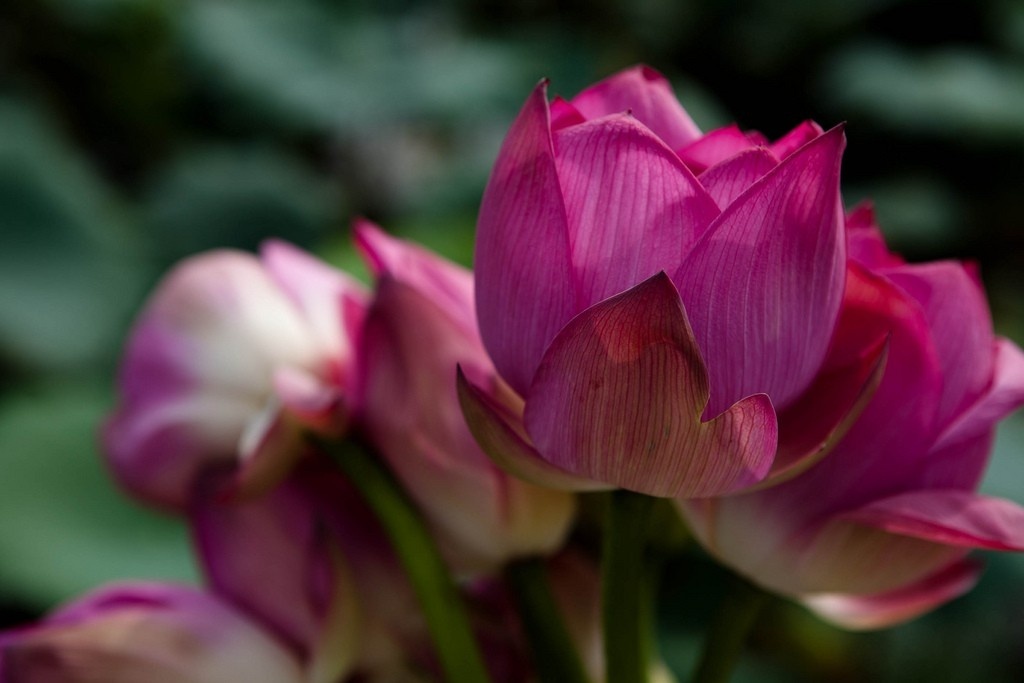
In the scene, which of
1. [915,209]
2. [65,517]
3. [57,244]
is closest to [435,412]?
[65,517]

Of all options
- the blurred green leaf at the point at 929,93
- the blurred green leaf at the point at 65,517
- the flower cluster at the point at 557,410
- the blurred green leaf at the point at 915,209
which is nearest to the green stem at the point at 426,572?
the flower cluster at the point at 557,410

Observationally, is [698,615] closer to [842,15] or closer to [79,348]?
[79,348]

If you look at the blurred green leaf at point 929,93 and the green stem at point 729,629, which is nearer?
the green stem at point 729,629

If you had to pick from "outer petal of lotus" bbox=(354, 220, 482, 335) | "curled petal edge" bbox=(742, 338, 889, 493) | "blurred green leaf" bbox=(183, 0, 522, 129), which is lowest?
"blurred green leaf" bbox=(183, 0, 522, 129)

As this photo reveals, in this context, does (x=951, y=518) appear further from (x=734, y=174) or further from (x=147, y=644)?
(x=147, y=644)

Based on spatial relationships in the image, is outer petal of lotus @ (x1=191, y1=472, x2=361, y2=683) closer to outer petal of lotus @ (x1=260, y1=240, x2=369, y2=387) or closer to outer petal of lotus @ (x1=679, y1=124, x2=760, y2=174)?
outer petal of lotus @ (x1=260, y1=240, x2=369, y2=387)

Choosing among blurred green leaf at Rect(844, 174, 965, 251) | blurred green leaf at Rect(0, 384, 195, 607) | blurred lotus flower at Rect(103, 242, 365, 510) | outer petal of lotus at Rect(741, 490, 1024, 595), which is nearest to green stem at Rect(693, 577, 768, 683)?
outer petal of lotus at Rect(741, 490, 1024, 595)

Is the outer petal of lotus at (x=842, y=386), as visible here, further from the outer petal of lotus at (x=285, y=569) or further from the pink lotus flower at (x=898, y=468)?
the outer petal of lotus at (x=285, y=569)
